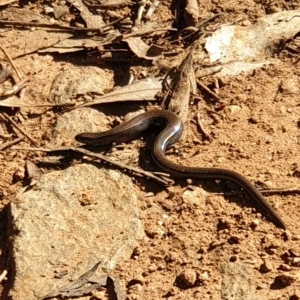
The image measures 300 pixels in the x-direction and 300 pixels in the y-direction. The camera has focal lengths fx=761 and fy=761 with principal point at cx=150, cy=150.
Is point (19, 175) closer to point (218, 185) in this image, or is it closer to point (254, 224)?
point (218, 185)

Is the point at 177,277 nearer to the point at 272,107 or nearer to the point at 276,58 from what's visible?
the point at 272,107

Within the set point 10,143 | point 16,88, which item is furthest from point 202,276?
point 16,88

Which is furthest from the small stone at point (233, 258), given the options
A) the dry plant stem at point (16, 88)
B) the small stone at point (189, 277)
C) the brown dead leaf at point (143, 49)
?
the dry plant stem at point (16, 88)

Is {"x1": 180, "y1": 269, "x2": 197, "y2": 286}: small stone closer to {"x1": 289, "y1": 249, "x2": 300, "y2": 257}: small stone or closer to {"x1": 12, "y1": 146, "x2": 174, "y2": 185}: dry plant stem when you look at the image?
{"x1": 289, "y1": 249, "x2": 300, "y2": 257}: small stone

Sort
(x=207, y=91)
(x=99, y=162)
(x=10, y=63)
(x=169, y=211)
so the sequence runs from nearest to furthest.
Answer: (x=169, y=211)
(x=99, y=162)
(x=207, y=91)
(x=10, y=63)

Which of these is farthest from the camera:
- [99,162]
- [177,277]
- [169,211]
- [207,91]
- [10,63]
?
[10,63]

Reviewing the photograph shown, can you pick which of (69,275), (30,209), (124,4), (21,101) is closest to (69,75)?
(21,101)

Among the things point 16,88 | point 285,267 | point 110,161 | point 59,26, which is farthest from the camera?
point 59,26
